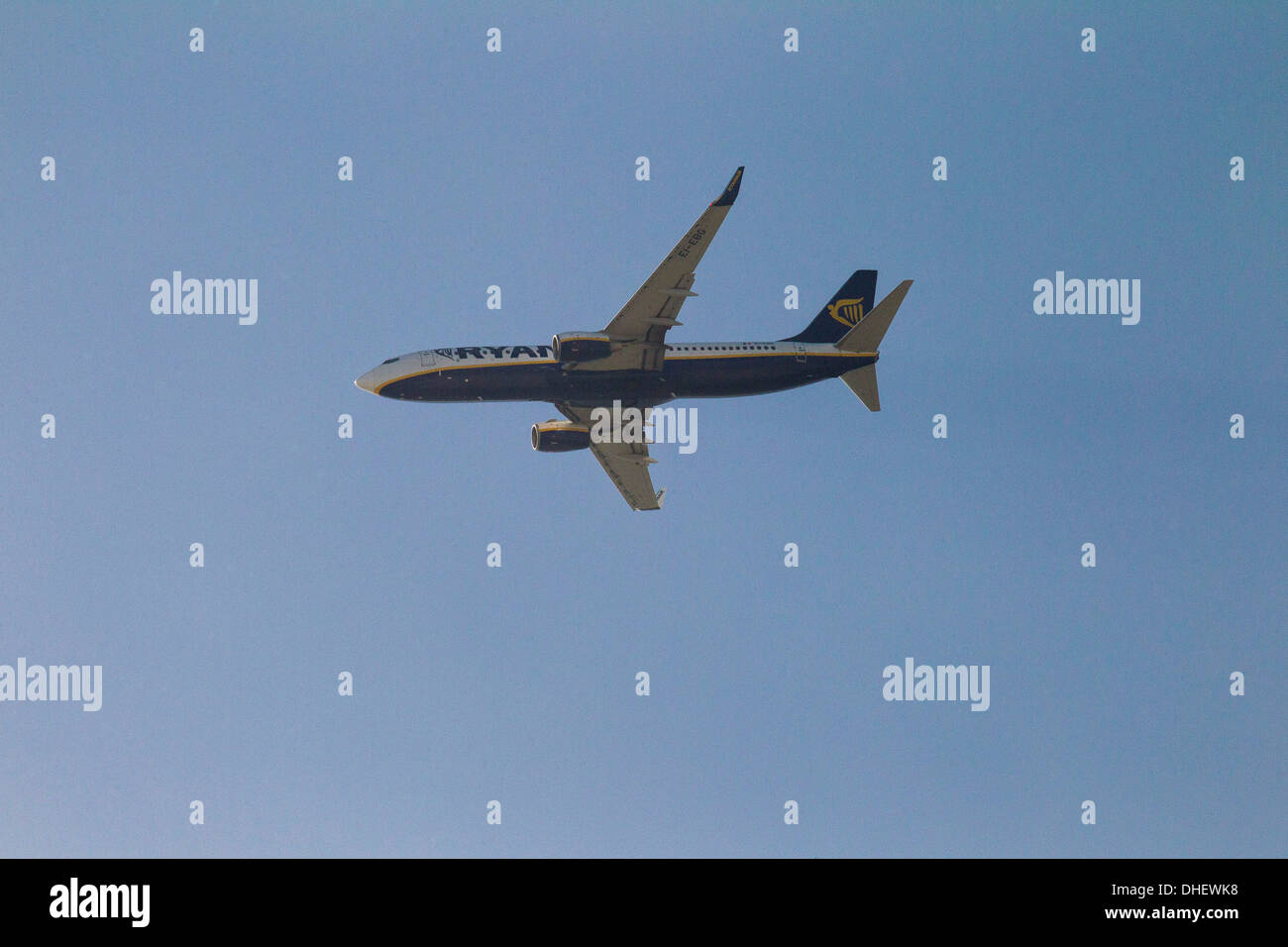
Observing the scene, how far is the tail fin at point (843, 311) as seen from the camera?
77.4 meters

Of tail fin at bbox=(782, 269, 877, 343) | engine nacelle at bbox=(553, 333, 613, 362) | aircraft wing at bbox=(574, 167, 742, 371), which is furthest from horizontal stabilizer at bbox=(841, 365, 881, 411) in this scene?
engine nacelle at bbox=(553, 333, 613, 362)

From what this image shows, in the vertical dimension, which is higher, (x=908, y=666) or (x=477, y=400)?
(x=477, y=400)

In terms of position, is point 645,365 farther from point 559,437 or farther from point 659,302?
point 559,437

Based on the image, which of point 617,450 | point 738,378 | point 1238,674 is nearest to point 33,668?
point 617,450

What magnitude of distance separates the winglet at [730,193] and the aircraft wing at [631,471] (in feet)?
58.2

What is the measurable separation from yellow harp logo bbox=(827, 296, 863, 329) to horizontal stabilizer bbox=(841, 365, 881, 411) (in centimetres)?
593

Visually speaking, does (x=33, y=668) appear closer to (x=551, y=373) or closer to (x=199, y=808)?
(x=199, y=808)

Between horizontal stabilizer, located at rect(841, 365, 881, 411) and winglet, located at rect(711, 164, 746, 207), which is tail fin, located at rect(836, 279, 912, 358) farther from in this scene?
winglet, located at rect(711, 164, 746, 207)

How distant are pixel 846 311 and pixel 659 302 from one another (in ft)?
51.1

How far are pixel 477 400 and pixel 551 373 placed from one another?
160 inches

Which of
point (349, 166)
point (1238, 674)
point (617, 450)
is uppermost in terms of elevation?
point (349, 166)

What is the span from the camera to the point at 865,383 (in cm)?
7238

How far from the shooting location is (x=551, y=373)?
69.0 m
